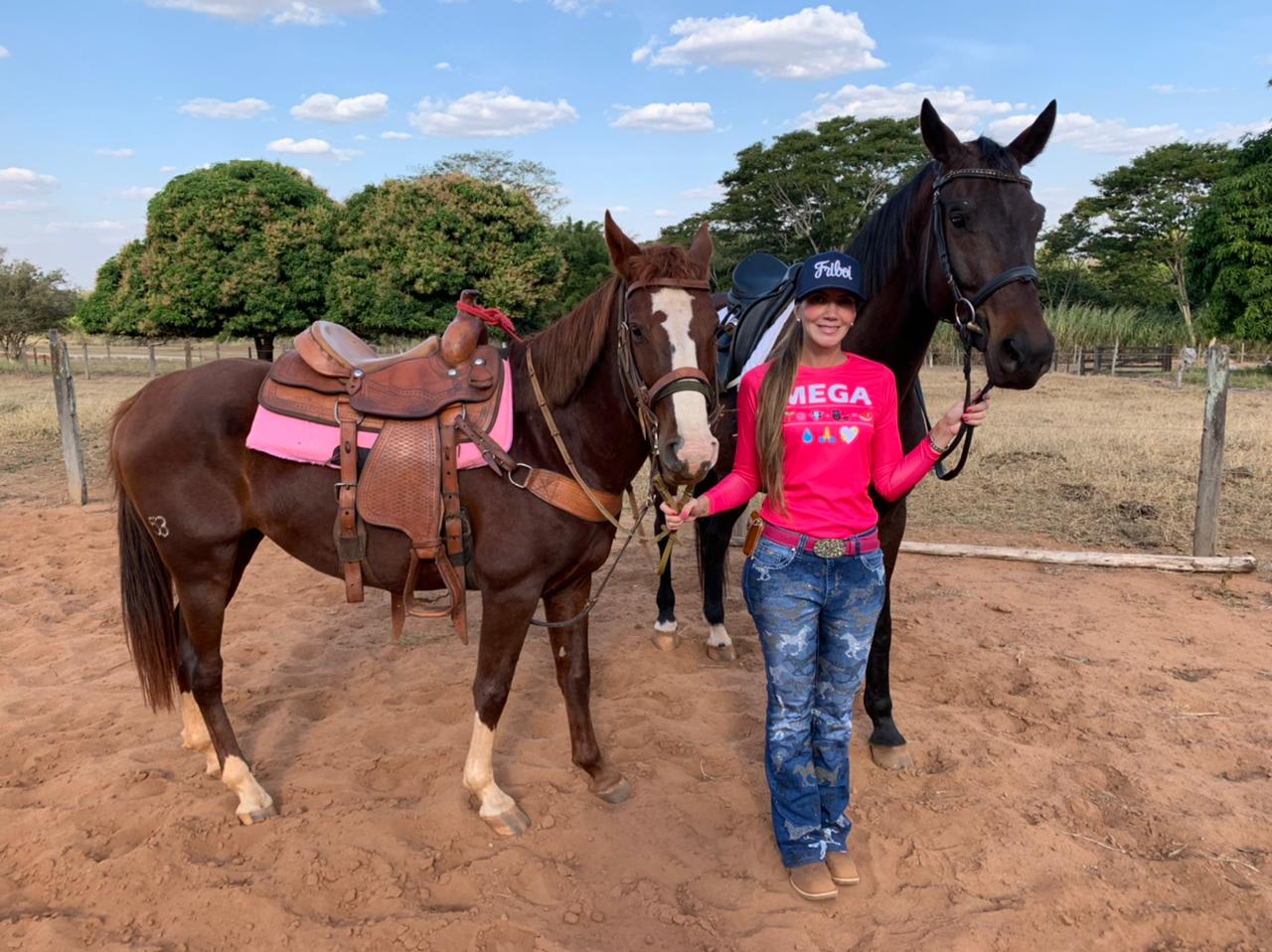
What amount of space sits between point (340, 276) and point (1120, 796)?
15.7m

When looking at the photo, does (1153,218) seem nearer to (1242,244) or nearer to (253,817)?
(1242,244)

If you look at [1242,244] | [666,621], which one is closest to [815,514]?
[666,621]

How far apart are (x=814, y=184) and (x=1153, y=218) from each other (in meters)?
15.9

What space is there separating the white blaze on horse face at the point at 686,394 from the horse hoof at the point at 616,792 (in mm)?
1551

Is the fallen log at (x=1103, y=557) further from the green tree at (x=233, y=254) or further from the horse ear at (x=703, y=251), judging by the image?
the green tree at (x=233, y=254)

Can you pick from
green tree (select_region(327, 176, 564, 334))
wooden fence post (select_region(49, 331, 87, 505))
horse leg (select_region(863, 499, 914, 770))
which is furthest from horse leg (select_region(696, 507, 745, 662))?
green tree (select_region(327, 176, 564, 334))

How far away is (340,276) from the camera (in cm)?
1532

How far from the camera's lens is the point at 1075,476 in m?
7.86

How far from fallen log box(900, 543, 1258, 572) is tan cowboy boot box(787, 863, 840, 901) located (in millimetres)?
3675

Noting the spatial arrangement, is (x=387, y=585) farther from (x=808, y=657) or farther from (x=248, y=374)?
(x=808, y=657)

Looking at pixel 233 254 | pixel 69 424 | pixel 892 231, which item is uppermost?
pixel 233 254

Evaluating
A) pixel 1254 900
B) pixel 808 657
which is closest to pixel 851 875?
pixel 808 657

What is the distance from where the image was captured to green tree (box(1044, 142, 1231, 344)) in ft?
98.0

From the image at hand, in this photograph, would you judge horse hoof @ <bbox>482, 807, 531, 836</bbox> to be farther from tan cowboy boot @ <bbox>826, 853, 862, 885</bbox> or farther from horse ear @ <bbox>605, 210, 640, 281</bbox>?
A: horse ear @ <bbox>605, 210, 640, 281</bbox>
